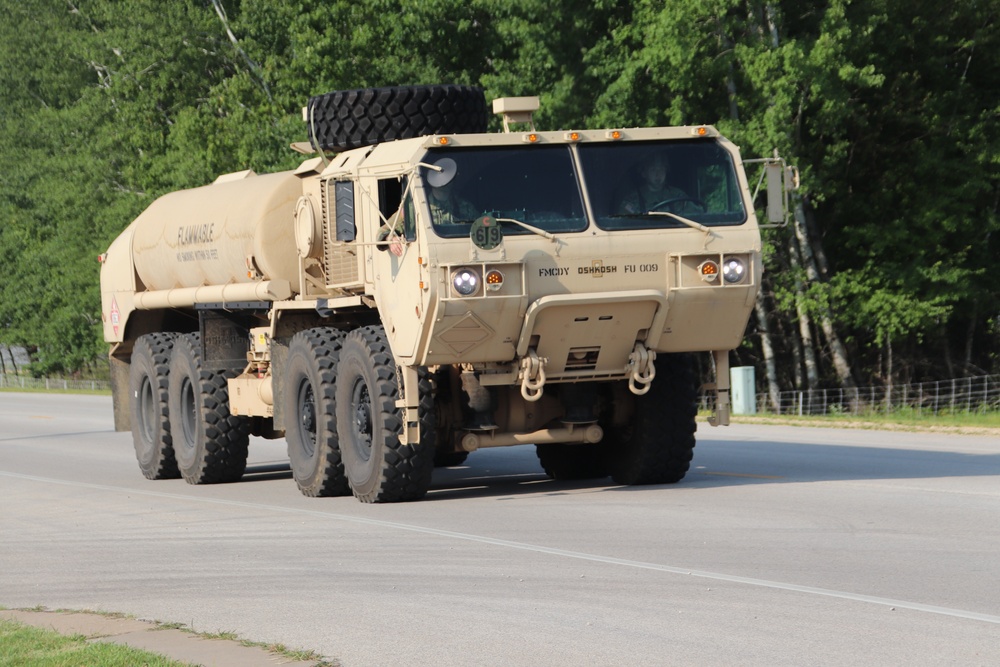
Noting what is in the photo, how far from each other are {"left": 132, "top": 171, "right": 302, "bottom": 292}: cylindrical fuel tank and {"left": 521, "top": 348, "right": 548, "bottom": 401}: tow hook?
334 centimetres

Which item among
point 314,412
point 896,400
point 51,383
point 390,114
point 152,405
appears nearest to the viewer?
point 390,114

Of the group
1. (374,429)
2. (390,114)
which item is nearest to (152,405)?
(390,114)

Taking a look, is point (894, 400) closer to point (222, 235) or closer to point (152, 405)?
point (152, 405)

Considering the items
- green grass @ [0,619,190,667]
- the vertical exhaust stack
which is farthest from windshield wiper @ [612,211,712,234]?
green grass @ [0,619,190,667]

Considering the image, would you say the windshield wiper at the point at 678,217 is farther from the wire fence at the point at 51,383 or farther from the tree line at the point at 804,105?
the wire fence at the point at 51,383

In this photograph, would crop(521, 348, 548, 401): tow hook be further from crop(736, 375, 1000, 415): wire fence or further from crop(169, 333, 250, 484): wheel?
crop(736, 375, 1000, 415): wire fence

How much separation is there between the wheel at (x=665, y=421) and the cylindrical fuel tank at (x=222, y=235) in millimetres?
3733

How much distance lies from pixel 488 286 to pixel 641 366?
1.68 metres

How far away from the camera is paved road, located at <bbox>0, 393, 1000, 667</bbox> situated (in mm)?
7895

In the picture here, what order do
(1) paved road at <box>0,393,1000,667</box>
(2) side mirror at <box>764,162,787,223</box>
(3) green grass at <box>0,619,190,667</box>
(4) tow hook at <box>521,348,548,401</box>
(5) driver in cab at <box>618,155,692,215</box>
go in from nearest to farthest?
(3) green grass at <box>0,619,190,667</box>, (1) paved road at <box>0,393,1000,667</box>, (4) tow hook at <box>521,348,548,401</box>, (5) driver in cab at <box>618,155,692,215</box>, (2) side mirror at <box>764,162,787,223</box>

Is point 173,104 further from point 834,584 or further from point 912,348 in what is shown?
point 834,584

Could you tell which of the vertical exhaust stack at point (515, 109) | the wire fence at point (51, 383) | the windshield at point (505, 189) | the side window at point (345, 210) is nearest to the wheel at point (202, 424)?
the side window at point (345, 210)

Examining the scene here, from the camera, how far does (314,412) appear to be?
50.9 feet

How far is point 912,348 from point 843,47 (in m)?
10.2
